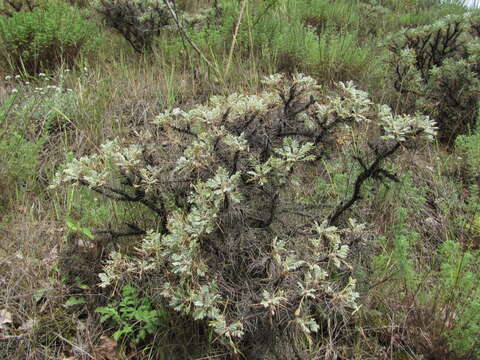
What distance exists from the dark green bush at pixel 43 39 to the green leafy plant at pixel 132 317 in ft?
8.50

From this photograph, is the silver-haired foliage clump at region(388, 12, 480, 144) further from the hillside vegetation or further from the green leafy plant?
the green leafy plant

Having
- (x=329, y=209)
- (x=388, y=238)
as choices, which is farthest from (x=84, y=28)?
(x=388, y=238)

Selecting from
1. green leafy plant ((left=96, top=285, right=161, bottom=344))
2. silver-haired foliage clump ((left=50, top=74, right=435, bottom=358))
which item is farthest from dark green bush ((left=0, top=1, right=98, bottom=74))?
green leafy plant ((left=96, top=285, right=161, bottom=344))

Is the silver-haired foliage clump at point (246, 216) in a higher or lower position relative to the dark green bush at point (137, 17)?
Answer: lower

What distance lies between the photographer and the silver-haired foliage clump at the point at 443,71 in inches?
127

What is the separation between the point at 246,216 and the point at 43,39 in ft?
9.71

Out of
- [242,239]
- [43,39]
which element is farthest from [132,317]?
[43,39]

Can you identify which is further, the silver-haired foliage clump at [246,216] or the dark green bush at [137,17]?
the dark green bush at [137,17]

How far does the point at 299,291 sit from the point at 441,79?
2477 millimetres

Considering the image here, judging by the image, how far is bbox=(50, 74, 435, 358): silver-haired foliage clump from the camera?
166 cm

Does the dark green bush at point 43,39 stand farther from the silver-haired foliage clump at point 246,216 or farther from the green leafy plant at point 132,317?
the green leafy plant at point 132,317

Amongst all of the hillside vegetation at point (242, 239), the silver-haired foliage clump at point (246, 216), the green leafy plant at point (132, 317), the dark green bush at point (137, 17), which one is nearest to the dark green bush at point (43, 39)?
the dark green bush at point (137, 17)

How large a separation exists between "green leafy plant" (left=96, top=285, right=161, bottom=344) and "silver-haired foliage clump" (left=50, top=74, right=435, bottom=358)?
0.08 metres

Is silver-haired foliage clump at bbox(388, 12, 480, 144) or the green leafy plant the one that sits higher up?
silver-haired foliage clump at bbox(388, 12, 480, 144)
